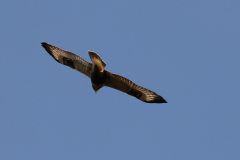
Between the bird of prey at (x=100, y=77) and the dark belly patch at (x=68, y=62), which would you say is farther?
the dark belly patch at (x=68, y=62)

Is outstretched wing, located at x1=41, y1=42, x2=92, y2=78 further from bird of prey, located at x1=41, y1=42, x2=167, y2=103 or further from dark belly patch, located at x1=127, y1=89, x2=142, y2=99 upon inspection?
dark belly patch, located at x1=127, y1=89, x2=142, y2=99

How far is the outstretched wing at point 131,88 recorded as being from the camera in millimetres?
14914

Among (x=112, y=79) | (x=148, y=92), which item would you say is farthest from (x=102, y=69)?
(x=148, y=92)

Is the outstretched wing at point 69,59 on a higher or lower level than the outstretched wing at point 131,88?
higher

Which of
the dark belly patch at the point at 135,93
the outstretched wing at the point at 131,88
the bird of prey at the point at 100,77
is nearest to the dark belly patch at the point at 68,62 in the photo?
the bird of prey at the point at 100,77

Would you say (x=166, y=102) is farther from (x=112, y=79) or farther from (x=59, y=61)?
(x=59, y=61)

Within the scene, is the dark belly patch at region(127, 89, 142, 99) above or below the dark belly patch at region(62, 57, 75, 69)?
below

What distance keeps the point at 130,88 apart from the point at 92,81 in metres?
1.57

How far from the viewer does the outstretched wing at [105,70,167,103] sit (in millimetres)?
14914

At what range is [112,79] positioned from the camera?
15.0 m

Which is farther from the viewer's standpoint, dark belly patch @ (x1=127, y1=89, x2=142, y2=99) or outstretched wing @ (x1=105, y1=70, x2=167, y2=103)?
dark belly patch @ (x1=127, y1=89, x2=142, y2=99)

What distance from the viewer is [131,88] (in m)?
15.2

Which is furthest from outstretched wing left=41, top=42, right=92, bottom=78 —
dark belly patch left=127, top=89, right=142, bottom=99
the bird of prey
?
dark belly patch left=127, top=89, right=142, bottom=99

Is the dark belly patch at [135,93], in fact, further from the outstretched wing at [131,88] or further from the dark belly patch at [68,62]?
the dark belly patch at [68,62]
